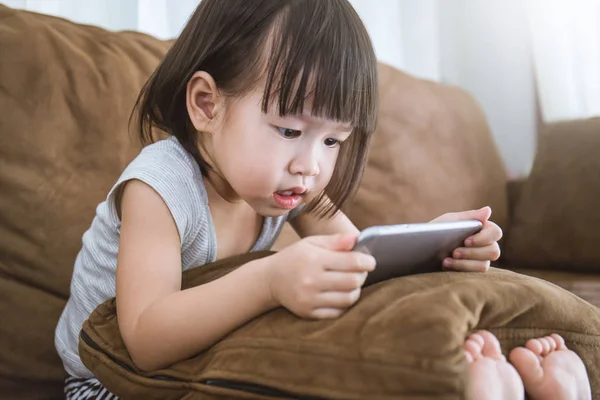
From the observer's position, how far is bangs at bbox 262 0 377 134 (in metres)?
0.80

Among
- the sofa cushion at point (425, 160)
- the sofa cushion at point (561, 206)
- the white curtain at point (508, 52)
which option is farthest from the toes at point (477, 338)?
the white curtain at point (508, 52)

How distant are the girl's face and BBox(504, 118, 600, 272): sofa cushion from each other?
95 cm

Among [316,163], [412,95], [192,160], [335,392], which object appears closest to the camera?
[335,392]

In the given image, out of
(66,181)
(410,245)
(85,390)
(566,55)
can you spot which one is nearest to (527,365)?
(410,245)

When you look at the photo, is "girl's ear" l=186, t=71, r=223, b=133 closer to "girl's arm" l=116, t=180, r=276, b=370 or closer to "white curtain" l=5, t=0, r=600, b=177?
"girl's arm" l=116, t=180, r=276, b=370

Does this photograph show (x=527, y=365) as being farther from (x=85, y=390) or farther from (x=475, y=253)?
(x=85, y=390)

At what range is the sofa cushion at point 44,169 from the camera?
1.04 m

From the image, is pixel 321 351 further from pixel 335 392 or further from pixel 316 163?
pixel 316 163

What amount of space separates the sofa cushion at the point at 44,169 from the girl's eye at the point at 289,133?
1.45 feet

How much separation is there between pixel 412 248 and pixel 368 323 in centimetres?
13

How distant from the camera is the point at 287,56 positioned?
2.65 ft

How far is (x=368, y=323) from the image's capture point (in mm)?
578

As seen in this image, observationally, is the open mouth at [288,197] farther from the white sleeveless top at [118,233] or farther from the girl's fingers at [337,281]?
the girl's fingers at [337,281]

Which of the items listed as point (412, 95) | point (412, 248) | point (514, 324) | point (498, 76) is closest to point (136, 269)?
point (412, 248)
